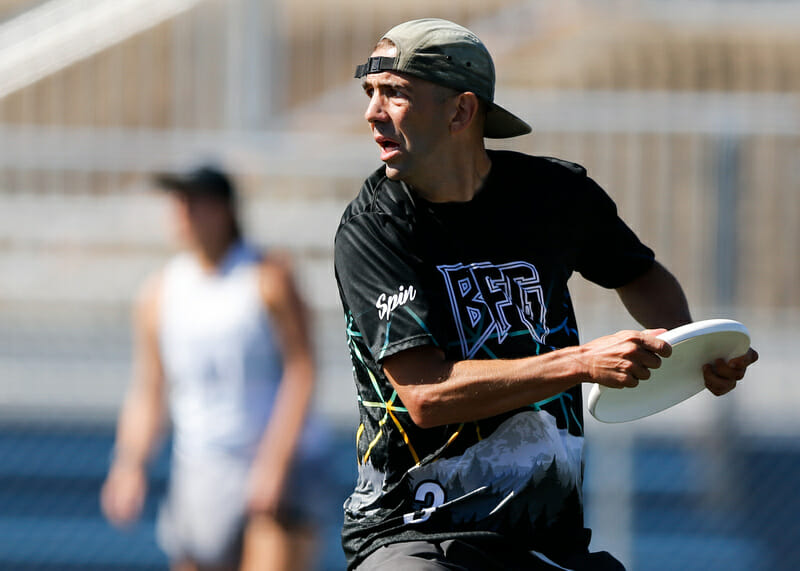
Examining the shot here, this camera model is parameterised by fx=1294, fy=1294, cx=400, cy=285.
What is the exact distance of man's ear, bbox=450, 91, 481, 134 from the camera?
10.8 feet

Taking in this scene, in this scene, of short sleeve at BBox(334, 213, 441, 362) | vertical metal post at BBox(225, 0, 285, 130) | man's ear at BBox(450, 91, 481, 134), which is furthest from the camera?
vertical metal post at BBox(225, 0, 285, 130)

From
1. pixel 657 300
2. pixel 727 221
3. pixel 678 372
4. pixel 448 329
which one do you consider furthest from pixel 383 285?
pixel 727 221

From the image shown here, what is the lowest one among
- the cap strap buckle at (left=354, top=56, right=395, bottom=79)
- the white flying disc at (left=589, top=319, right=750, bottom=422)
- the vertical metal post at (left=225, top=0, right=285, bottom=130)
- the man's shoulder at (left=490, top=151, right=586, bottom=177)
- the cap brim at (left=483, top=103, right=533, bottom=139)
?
the white flying disc at (left=589, top=319, right=750, bottom=422)

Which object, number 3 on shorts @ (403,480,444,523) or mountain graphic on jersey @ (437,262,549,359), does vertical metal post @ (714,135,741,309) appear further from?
number 3 on shorts @ (403,480,444,523)

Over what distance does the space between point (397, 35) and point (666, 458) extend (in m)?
5.31

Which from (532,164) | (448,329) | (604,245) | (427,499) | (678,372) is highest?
(532,164)

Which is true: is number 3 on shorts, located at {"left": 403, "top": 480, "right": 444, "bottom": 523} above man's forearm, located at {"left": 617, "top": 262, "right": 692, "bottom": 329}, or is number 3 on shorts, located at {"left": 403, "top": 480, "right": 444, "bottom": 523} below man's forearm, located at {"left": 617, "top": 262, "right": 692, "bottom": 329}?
below

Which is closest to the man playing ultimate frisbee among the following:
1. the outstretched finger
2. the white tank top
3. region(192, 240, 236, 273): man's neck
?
the outstretched finger

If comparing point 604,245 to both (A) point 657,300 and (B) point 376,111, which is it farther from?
(B) point 376,111

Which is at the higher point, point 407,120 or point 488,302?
point 407,120

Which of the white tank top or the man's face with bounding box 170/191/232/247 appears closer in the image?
the white tank top

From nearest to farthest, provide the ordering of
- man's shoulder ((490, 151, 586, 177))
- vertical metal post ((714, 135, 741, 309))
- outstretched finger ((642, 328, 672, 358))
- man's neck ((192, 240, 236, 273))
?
1. outstretched finger ((642, 328, 672, 358))
2. man's shoulder ((490, 151, 586, 177))
3. man's neck ((192, 240, 236, 273))
4. vertical metal post ((714, 135, 741, 309))

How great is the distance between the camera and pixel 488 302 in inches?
124

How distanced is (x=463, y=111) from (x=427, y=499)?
98 cm
